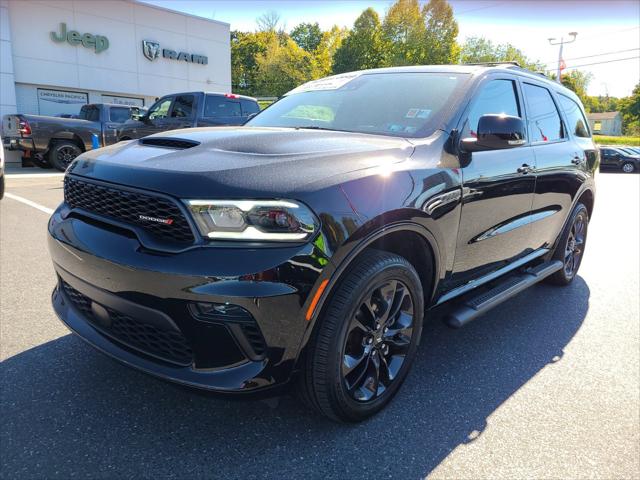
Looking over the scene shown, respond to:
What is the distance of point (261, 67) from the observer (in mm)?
49219

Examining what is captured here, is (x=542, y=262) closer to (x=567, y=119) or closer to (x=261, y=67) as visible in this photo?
(x=567, y=119)

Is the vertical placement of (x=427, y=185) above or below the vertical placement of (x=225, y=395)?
above

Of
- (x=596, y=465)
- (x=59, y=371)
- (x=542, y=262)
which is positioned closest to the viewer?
(x=596, y=465)

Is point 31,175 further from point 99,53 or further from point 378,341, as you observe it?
point 378,341

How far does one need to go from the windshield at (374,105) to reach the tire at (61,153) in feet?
36.3

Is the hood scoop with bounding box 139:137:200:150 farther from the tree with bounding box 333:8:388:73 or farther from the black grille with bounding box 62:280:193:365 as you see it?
the tree with bounding box 333:8:388:73

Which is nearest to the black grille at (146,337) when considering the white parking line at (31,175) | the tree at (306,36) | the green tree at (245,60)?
→ the white parking line at (31,175)

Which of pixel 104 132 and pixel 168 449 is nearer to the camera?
pixel 168 449

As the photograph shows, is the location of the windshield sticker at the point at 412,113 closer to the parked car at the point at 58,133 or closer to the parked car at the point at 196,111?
the parked car at the point at 196,111

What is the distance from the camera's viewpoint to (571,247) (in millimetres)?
4555

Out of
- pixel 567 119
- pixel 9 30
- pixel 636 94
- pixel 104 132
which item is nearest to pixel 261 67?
pixel 9 30

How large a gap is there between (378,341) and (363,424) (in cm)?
41

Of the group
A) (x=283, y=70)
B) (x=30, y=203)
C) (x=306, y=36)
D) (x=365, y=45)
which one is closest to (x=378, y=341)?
(x=30, y=203)

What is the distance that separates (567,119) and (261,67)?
1917 inches
